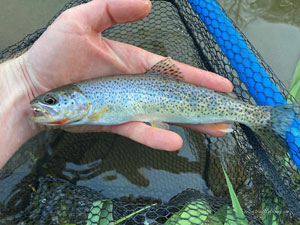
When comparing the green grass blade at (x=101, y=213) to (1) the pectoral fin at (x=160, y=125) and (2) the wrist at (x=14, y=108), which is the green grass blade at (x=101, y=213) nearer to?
(1) the pectoral fin at (x=160, y=125)

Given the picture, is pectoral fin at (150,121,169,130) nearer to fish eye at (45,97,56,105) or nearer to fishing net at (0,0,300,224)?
fishing net at (0,0,300,224)

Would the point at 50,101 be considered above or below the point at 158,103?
above

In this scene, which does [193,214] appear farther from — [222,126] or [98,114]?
[98,114]

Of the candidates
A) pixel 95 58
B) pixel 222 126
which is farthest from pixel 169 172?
pixel 95 58

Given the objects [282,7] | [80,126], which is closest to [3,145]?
[80,126]

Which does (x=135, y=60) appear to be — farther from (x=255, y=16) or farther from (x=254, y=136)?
(x=255, y=16)

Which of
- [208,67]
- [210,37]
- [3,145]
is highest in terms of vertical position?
[210,37]

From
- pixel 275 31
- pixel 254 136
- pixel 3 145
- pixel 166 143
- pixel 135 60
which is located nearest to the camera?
pixel 166 143
